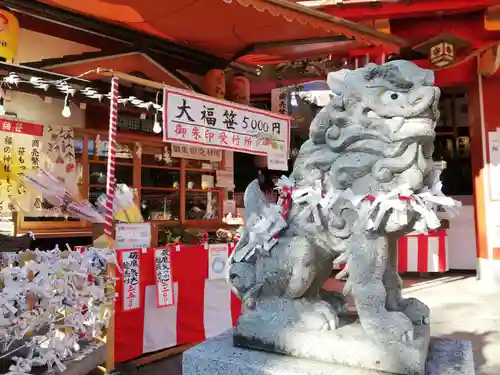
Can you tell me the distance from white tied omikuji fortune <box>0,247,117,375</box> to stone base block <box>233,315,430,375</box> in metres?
0.92

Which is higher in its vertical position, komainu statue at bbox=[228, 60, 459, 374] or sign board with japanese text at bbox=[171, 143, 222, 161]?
sign board with japanese text at bbox=[171, 143, 222, 161]

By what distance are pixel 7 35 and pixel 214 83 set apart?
2.79 metres

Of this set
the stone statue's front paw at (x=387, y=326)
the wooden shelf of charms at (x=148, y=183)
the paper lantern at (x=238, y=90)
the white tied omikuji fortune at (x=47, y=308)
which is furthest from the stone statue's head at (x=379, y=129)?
the paper lantern at (x=238, y=90)

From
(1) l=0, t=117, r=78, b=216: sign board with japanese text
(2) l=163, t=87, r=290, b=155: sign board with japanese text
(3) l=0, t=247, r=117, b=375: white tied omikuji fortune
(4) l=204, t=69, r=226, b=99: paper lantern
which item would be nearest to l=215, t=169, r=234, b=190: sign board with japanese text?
(4) l=204, t=69, r=226, b=99: paper lantern

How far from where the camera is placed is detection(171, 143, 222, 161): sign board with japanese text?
6.76 metres

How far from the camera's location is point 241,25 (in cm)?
519

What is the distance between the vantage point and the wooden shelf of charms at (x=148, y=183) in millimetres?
5660

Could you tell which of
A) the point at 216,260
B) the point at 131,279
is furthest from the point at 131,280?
the point at 216,260

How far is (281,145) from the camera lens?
19.8ft

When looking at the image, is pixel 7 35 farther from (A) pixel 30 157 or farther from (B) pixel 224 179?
(B) pixel 224 179

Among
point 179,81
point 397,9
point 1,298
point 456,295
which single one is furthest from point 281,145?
point 1,298

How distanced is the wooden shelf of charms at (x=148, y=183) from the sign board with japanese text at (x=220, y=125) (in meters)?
1.22

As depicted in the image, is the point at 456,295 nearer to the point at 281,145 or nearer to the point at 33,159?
the point at 281,145

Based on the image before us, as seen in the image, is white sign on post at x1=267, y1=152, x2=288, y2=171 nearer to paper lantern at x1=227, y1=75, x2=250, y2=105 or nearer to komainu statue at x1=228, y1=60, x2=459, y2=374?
paper lantern at x1=227, y1=75, x2=250, y2=105
